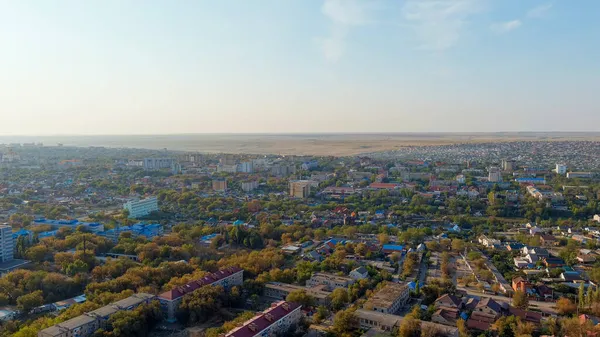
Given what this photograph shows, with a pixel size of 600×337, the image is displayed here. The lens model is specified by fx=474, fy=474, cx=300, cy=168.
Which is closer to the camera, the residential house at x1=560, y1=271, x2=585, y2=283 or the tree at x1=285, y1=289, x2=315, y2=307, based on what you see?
the tree at x1=285, y1=289, x2=315, y2=307

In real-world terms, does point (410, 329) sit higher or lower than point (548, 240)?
higher

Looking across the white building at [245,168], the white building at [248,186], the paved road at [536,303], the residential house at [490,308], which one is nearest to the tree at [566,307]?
the paved road at [536,303]

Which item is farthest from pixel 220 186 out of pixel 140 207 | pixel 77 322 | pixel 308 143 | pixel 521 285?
pixel 308 143

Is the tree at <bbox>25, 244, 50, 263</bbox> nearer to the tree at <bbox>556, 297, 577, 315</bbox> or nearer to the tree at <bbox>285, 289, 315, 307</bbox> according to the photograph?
the tree at <bbox>285, 289, 315, 307</bbox>

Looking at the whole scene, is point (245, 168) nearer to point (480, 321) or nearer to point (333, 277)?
point (333, 277)

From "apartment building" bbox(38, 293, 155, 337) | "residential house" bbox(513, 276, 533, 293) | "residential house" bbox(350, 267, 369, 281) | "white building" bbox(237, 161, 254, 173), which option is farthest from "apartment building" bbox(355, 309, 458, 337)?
"white building" bbox(237, 161, 254, 173)

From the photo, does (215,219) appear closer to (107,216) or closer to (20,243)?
(107,216)

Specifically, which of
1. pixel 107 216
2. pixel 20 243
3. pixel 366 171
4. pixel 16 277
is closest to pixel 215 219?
pixel 107 216
